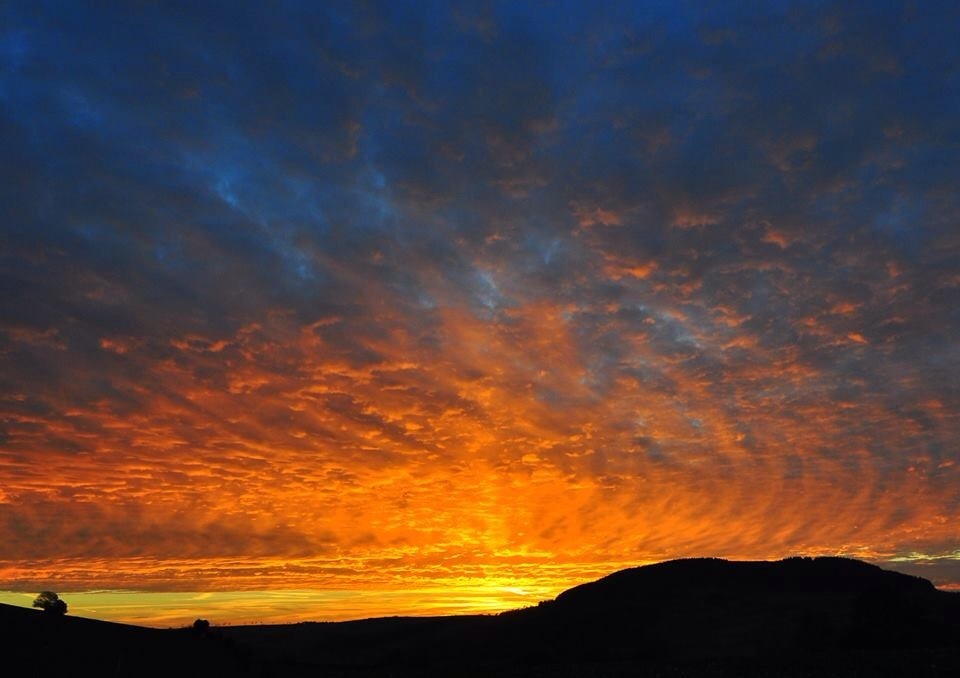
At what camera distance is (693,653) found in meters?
74.9

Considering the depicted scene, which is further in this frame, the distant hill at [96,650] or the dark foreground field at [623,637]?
the dark foreground field at [623,637]

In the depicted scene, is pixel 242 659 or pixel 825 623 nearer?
pixel 242 659

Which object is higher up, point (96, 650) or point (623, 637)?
point (623, 637)

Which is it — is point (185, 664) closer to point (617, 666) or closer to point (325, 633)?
point (617, 666)

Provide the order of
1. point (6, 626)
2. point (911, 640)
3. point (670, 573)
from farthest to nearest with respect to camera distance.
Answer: point (670, 573) < point (911, 640) < point (6, 626)

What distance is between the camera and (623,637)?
90.8m

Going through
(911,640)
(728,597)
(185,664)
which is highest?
(728,597)

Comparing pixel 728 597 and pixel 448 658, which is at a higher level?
pixel 728 597

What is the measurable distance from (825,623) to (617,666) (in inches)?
1813

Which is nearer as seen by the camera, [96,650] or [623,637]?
[96,650]

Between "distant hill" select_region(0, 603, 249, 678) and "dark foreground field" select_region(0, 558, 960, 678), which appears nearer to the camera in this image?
"distant hill" select_region(0, 603, 249, 678)

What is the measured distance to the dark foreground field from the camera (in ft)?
123

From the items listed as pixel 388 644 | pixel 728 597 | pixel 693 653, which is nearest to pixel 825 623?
pixel 693 653

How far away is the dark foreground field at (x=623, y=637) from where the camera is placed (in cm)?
3741
